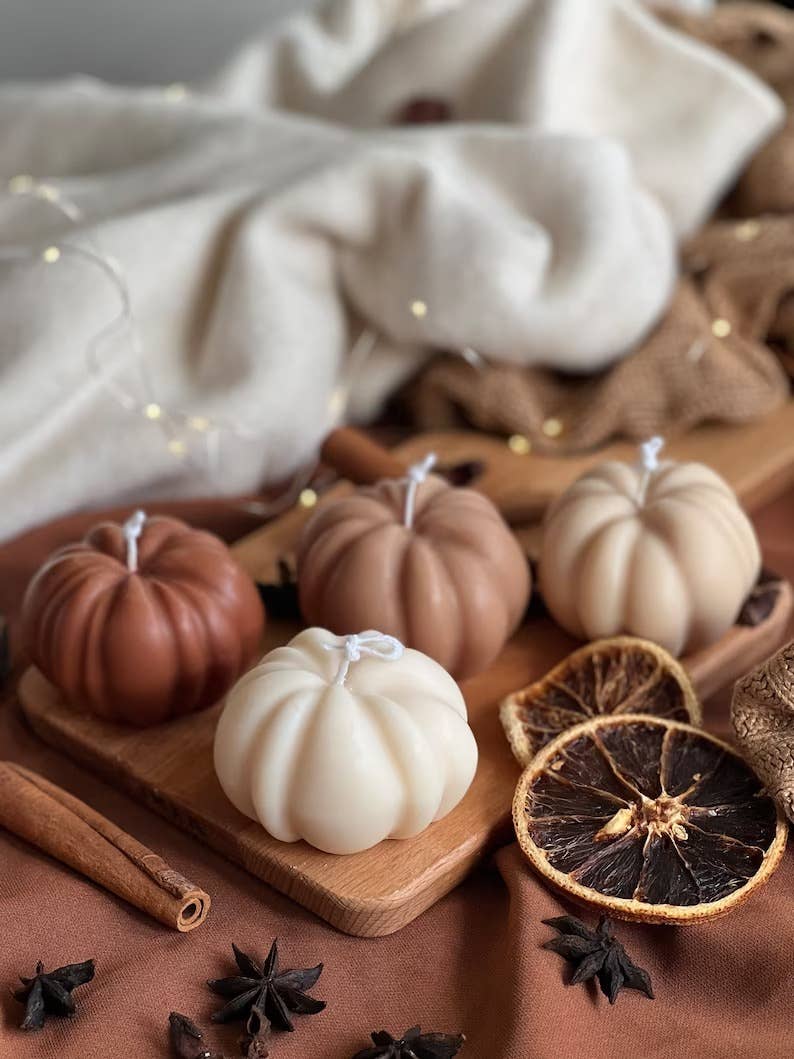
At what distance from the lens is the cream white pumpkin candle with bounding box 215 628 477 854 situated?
0.86m

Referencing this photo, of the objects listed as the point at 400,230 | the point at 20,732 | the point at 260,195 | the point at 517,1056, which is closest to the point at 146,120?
the point at 260,195

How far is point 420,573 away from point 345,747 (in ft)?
0.71

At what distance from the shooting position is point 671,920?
33.0 inches

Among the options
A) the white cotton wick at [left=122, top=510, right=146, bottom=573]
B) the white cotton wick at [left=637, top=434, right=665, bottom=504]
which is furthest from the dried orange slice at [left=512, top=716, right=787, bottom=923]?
the white cotton wick at [left=122, top=510, right=146, bottom=573]

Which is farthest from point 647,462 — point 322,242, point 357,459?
point 322,242

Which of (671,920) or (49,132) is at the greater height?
(49,132)

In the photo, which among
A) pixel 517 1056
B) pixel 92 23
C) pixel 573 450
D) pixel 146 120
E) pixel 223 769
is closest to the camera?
pixel 517 1056

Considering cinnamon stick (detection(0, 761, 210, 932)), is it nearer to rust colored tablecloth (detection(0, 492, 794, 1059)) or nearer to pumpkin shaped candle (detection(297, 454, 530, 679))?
rust colored tablecloth (detection(0, 492, 794, 1059))

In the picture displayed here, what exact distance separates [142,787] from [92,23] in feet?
6.43

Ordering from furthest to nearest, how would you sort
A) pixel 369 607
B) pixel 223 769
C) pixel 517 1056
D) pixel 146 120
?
pixel 146 120 → pixel 369 607 → pixel 223 769 → pixel 517 1056

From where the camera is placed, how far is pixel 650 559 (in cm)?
107

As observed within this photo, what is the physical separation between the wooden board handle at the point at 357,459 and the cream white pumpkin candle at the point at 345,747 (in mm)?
394

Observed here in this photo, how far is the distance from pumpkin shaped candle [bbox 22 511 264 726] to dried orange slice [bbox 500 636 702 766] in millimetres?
249

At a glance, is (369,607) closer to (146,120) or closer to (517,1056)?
(517,1056)
